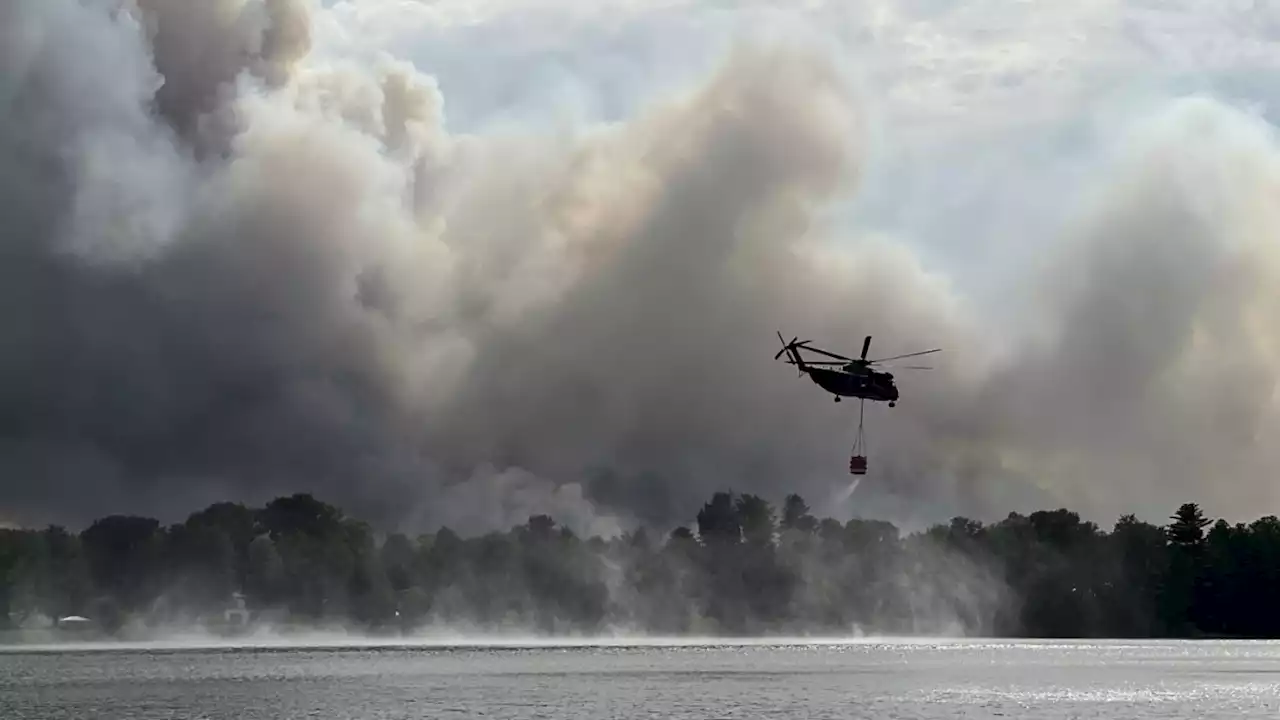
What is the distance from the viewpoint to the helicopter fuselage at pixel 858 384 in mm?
152125

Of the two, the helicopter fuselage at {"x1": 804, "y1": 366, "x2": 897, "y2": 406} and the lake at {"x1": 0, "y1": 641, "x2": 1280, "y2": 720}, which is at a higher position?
the helicopter fuselage at {"x1": 804, "y1": 366, "x2": 897, "y2": 406}

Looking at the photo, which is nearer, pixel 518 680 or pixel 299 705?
pixel 299 705

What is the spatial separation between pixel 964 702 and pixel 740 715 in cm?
2519

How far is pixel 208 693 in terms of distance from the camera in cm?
17562

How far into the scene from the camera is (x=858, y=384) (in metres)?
153

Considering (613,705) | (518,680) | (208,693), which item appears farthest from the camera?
(518,680)

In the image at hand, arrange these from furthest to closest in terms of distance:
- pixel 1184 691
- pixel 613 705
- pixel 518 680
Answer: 1. pixel 518 680
2. pixel 1184 691
3. pixel 613 705

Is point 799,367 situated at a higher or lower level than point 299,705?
higher

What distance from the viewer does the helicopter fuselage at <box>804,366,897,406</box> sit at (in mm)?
152125

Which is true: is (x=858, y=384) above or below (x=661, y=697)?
above

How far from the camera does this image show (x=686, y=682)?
185 meters

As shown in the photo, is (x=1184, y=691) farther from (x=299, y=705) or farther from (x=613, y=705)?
(x=299, y=705)

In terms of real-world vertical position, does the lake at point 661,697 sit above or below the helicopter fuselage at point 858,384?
below

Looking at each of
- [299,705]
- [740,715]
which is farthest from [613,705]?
[299,705]
